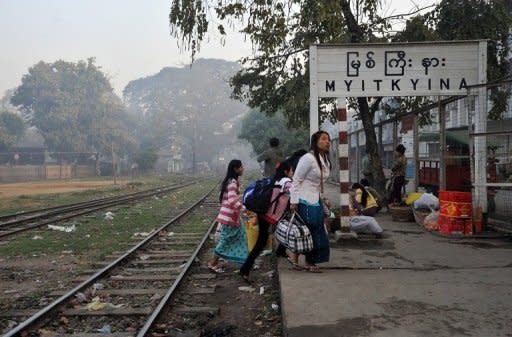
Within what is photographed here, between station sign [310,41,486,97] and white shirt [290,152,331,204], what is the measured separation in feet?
8.75

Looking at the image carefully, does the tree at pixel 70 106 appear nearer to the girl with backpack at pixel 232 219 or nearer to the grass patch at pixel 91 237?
the grass patch at pixel 91 237

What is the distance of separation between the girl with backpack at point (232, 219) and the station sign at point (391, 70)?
237 cm

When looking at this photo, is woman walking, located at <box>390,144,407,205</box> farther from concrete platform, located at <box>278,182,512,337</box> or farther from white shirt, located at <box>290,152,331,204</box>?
white shirt, located at <box>290,152,331,204</box>

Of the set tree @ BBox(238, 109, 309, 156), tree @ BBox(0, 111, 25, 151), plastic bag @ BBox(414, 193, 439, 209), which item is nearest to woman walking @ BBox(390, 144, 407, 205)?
plastic bag @ BBox(414, 193, 439, 209)

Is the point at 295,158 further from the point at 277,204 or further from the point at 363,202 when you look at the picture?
the point at 363,202

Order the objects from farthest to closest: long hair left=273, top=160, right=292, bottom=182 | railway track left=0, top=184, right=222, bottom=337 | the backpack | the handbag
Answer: long hair left=273, top=160, right=292, bottom=182, the backpack, the handbag, railway track left=0, top=184, right=222, bottom=337

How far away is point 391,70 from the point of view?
8297mm

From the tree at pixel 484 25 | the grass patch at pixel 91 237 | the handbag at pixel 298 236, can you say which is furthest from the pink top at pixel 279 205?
the tree at pixel 484 25

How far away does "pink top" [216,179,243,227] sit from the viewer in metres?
6.78

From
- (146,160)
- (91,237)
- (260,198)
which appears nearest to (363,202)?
(260,198)

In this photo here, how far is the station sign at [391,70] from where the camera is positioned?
8.24 m

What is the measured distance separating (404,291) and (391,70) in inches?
171

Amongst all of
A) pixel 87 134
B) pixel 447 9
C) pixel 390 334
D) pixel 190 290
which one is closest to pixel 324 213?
pixel 190 290

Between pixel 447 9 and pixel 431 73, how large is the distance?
547 cm
